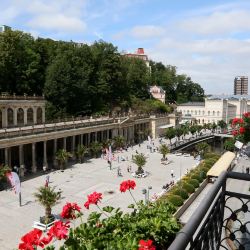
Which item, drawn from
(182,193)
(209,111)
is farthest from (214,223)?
(209,111)

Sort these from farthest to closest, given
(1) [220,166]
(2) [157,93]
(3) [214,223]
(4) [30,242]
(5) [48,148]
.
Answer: (2) [157,93] < (5) [48,148] < (1) [220,166] < (4) [30,242] < (3) [214,223]

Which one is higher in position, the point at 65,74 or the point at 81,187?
the point at 65,74

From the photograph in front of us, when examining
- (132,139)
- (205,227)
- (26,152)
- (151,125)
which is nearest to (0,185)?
(26,152)

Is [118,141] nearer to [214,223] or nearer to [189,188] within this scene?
[189,188]

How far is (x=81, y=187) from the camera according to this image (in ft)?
135

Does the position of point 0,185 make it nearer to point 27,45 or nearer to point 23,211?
point 23,211

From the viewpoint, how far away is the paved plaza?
29.0 metres

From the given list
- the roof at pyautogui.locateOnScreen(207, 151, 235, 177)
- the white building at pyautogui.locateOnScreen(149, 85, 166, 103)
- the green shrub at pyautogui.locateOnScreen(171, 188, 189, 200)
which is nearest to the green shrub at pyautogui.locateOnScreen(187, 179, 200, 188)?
the roof at pyautogui.locateOnScreen(207, 151, 235, 177)

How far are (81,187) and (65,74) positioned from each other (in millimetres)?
34887

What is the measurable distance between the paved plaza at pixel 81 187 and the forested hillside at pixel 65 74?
17707 mm

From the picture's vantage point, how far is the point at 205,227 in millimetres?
4207

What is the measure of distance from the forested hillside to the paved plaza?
1771cm

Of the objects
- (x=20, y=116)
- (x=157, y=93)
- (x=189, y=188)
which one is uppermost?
(x=157, y=93)

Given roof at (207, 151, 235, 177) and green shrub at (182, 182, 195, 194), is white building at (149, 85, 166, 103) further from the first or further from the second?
green shrub at (182, 182, 195, 194)
